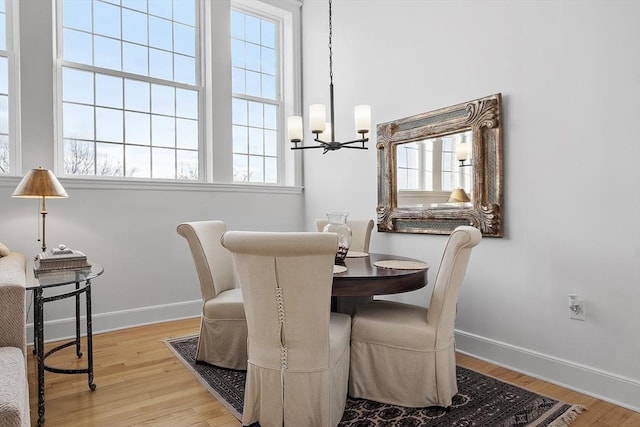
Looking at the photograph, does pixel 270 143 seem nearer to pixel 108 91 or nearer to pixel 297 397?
pixel 108 91

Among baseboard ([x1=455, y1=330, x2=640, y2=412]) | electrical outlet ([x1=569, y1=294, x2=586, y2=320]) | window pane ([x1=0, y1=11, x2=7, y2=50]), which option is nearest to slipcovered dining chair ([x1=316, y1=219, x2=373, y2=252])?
baseboard ([x1=455, y1=330, x2=640, y2=412])

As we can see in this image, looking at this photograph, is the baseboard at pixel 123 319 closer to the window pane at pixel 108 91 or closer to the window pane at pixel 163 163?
the window pane at pixel 163 163

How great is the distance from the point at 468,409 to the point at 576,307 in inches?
35.1

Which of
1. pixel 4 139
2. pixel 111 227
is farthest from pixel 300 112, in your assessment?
pixel 4 139

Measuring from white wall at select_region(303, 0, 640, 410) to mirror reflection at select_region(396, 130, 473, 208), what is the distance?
0.27m

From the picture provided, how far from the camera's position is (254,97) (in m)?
4.56

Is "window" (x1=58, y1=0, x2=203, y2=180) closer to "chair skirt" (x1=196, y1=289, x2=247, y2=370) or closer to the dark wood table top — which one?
"chair skirt" (x1=196, y1=289, x2=247, y2=370)

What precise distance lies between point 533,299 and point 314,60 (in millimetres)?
3252

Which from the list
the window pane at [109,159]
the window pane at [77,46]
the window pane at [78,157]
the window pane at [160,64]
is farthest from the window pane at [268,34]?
the window pane at [78,157]

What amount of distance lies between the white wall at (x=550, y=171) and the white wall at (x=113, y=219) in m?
1.97

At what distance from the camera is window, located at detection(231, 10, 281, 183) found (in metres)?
4.45

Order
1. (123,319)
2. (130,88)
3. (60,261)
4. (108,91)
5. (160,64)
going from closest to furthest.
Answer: (60,261), (123,319), (108,91), (130,88), (160,64)

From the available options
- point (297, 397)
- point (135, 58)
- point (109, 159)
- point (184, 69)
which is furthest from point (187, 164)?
point (297, 397)

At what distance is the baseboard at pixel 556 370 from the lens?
2.17 meters
